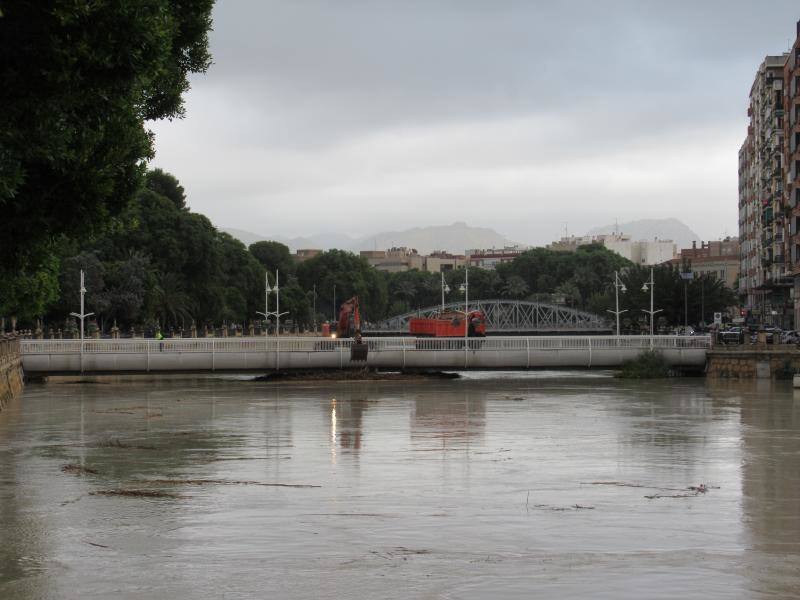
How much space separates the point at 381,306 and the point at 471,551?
181185 millimetres

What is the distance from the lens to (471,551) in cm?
1588

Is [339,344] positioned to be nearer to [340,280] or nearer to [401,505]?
[401,505]

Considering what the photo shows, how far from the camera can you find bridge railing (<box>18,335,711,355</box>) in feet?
192

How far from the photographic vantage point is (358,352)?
2366 inches

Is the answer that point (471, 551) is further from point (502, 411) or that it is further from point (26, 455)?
point (502, 411)

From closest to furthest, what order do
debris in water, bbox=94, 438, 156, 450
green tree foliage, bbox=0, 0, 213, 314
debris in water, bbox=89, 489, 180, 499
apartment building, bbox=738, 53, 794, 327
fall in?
1. green tree foliage, bbox=0, 0, 213, 314
2. debris in water, bbox=89, 489, 180, 499
3. debris in water, bbox=94, 438, 156, 450
4. apartment building, bbox=738, 53, 794, 327

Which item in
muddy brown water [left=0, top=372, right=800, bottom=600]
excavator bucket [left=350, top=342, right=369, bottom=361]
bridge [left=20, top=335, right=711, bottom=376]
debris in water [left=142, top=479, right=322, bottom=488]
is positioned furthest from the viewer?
excavator bucket [left=350, top=342, right=369, bottom=361]

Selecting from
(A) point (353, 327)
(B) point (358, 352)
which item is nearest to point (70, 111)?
(B) point (358, 352)

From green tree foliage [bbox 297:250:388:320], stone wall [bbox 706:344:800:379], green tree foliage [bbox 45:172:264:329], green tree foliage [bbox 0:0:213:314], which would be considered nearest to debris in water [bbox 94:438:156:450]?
green tree foliage [bbox 0:0:213:314]

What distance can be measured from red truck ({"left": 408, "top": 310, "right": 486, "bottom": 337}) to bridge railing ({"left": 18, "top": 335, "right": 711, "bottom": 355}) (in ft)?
105

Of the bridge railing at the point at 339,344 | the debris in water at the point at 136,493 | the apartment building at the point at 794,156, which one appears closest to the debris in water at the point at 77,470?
the debris in water at the point at 136,493

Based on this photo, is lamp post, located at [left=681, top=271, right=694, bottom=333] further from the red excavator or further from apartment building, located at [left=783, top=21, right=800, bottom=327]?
the red excavator

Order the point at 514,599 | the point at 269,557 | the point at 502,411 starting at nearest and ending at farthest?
the point at 514,599, the point at 269,557, the point at 502,411

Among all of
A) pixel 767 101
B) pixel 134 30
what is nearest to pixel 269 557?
pixel 134 30
